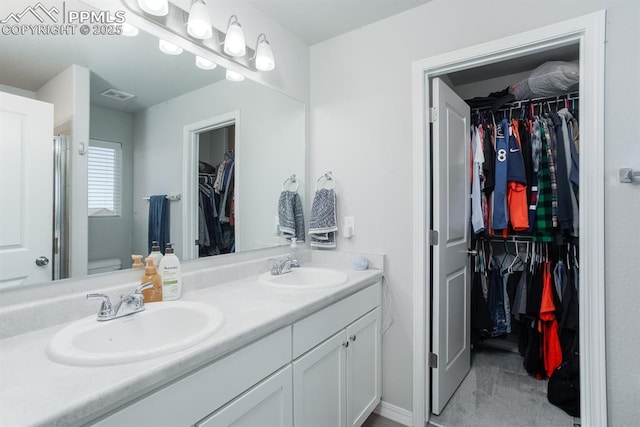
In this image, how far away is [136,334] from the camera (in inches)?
40.6

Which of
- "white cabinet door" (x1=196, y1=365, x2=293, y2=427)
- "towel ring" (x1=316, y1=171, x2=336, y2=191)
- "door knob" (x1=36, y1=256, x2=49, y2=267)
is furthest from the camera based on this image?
"towel ring" (x1=316, y1=171, x2=336, y2=191)

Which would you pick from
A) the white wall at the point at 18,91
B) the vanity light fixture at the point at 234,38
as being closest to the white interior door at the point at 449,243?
the vanity light fixture at the point at 234,38

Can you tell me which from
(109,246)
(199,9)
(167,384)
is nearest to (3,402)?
(167,384)

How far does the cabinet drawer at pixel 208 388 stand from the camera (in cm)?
72

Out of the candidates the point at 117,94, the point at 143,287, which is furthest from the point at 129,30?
the point at 143,287

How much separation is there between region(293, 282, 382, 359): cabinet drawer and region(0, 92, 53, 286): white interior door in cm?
89

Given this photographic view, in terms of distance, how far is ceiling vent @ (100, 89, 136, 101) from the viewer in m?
1.19

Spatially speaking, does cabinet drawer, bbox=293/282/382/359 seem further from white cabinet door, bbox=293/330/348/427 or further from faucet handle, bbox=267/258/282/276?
faucet handle, bbox=267/258/282/276

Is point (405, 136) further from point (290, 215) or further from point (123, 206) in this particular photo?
point (123, 206)

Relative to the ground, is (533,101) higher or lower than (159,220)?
higher

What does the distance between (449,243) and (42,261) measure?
6.32ft

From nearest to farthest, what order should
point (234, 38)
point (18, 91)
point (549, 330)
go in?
Result: point (18, 91)
point (234, 38)
point (549, 330)

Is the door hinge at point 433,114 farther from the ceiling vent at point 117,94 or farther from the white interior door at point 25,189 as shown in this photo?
the white interior door at point 25,189

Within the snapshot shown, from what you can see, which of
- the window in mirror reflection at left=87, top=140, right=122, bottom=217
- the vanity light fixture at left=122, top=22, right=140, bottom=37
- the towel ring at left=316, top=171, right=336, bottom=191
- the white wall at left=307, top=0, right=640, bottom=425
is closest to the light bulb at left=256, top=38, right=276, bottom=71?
the white wall at left=307, top=0, right=640, bottom=425
